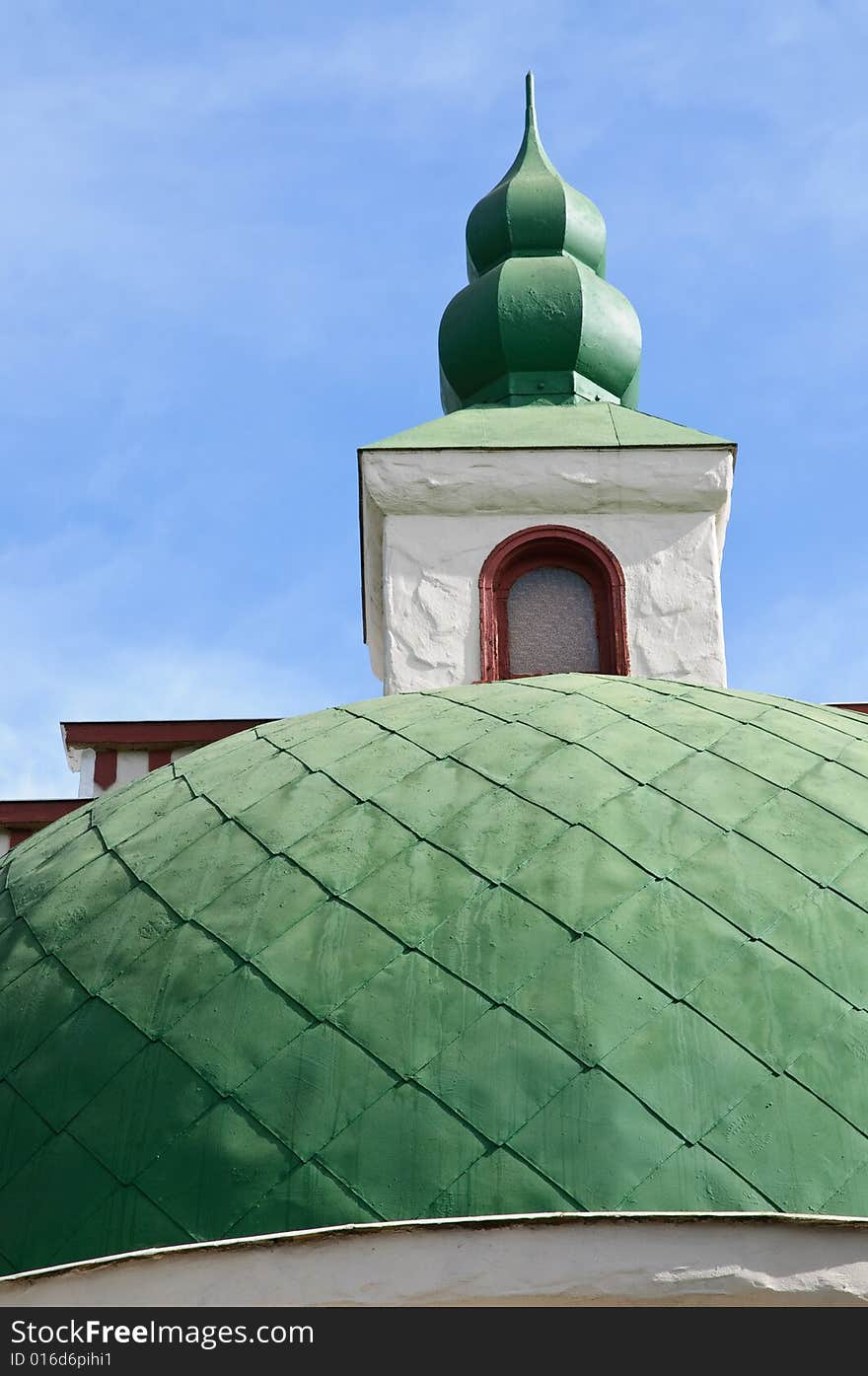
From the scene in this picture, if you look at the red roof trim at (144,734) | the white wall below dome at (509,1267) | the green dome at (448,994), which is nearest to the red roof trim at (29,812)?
the red roof trim at (144,734)

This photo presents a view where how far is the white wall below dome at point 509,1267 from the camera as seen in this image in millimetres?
4500

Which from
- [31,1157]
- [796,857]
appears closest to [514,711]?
[796,857]

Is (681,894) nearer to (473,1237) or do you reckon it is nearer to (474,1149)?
(474,1149)

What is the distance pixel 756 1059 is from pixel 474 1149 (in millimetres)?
755

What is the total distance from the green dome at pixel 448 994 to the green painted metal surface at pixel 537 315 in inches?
230

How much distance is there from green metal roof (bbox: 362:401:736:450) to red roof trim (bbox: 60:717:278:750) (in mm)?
2774

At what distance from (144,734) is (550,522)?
3.04 meters

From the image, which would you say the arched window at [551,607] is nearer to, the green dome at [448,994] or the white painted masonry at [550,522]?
the white painted masonry at [550,522]

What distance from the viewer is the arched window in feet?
34.8

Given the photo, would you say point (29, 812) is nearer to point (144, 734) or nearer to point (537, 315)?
point (144, 734)

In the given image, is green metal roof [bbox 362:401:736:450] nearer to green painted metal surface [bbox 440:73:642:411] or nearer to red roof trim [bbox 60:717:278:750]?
green painted metal surface [bbox 440:73:642:411]

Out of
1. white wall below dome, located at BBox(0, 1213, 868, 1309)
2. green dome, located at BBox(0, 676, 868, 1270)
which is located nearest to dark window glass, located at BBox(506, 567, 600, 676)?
green dome, located at BBox(0, 676, 868, 1270)
